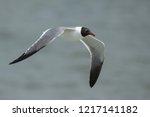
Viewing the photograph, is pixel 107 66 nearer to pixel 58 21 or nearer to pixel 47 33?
pixel 58 21

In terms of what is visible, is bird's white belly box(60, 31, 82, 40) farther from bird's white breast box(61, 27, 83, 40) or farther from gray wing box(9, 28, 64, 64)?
gray wing box(9, 28, 64, 64)

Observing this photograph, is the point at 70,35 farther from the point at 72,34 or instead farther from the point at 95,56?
the point at 95,56

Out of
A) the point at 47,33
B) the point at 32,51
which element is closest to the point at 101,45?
the point at 47,33

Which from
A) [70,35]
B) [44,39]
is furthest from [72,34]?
[44,39]

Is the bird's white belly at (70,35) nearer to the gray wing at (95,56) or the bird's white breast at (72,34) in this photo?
the bird's white breast at (72,34)

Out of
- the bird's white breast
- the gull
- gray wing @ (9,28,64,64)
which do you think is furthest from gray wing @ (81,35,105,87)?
gray wing @ (9,28,64,64)

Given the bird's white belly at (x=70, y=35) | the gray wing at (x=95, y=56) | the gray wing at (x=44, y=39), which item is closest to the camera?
the gray wing at (x=44, y=39)

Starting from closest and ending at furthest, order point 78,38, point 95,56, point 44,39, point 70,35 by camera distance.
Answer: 1. point 44,39
2. point 70,35
3. point 78,38
4. point 95,56

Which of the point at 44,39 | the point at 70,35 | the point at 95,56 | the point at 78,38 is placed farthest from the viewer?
the point at 95,56

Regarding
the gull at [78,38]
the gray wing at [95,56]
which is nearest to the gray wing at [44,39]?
the gull at [78,38]
